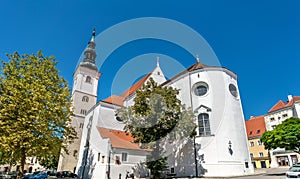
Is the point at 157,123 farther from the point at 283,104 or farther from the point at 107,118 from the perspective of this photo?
the point at 283,104

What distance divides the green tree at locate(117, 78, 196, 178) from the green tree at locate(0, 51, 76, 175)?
20.1 feet

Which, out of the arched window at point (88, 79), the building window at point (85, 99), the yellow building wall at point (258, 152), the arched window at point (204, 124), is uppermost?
the arched window at point (88, 79)

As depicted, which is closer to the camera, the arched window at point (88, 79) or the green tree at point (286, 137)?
the green tree at point (286, 137)

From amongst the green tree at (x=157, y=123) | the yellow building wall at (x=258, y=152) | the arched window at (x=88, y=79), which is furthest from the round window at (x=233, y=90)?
the arched window at (x=88, y=79)

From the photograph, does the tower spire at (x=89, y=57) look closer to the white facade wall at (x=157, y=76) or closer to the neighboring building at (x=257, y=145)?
the white facade wall at (x=157, y=76)

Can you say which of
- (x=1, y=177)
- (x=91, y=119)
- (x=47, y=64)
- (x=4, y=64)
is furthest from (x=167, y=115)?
(x=1, y=177)

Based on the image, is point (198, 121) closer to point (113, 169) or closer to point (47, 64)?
point (113, 169)

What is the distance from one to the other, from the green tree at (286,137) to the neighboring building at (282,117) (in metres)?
19.7

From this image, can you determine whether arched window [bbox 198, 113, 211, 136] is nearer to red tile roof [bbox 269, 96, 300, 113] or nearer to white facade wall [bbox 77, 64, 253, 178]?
white facade wall [bbox 77, 64, 253, 178]

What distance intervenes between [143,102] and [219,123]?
8786mm

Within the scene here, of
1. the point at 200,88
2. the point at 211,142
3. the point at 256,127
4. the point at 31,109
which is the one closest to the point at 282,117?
the point at 256,127

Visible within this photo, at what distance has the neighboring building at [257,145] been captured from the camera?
130 feet

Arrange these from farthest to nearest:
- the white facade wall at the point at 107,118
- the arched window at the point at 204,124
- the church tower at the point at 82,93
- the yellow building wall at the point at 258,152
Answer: the yellow building wall at the point at 258,152, the church tower at the point at 82,93, the white facade wall at the point at 107,118, the arched window at the point at 204,124

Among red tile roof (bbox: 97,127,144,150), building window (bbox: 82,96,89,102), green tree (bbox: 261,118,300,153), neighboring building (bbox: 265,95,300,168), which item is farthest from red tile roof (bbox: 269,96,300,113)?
building window (bbox: 82,96,89,102)
